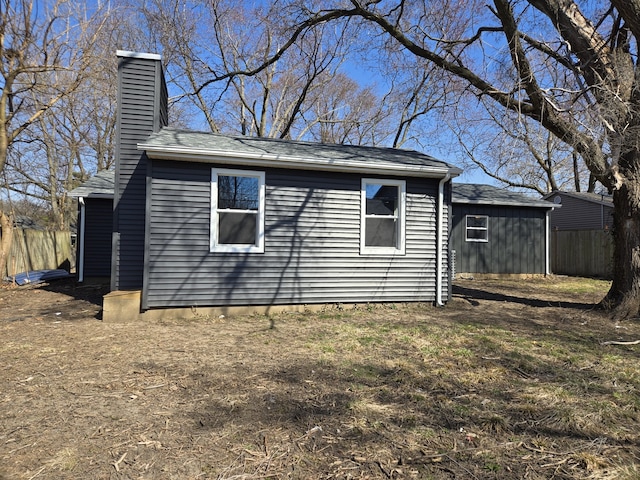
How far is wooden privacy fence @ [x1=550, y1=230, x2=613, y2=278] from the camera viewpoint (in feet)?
50.8

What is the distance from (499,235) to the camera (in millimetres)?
14906

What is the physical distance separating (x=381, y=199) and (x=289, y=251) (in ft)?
7.45

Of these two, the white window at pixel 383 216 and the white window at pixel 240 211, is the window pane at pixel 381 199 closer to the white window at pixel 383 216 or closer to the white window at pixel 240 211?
the white window at pixel 383 216

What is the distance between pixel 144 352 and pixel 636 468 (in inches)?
196

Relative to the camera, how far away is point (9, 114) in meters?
12.1

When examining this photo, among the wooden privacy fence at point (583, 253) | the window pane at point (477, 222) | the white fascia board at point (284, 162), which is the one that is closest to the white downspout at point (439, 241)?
the white fascia board at point (284, 162)

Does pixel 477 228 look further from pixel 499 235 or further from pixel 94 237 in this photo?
pixel 94 237

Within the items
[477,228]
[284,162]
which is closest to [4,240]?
[284,162]

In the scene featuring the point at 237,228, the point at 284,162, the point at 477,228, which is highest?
the point at 284,162

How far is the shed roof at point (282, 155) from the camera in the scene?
7.01m

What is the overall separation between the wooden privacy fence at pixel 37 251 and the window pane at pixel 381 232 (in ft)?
35.1

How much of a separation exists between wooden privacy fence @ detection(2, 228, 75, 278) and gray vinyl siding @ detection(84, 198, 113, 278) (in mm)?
2061

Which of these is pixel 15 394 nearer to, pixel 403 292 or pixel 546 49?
pixel 403 292

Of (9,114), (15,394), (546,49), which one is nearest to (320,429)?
(15,394)
